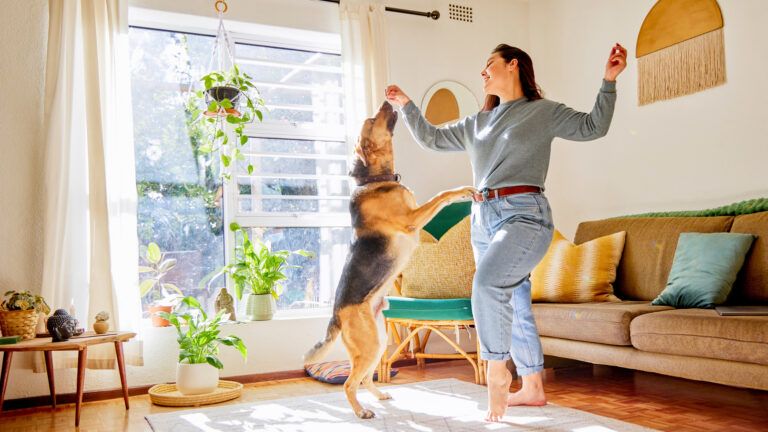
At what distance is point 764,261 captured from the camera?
2852mm

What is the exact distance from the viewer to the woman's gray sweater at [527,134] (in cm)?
228

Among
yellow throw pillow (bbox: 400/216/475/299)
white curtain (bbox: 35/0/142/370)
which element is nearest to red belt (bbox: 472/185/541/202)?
yellow throw pillow (bbox: 400/216/475/299)

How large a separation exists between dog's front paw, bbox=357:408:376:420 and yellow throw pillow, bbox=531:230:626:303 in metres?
1.34

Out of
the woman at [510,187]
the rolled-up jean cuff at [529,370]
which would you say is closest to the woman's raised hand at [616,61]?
the woman at [510,187]

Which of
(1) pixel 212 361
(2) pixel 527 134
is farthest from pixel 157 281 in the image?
(2) pixel 527 134

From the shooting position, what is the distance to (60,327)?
287cm

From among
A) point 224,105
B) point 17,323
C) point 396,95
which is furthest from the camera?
point 224,105

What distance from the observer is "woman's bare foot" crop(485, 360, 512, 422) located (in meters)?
2.23

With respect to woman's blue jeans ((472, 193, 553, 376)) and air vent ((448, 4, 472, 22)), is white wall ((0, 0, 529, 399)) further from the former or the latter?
woman's blue jeans ((472, 193, 553, 376))

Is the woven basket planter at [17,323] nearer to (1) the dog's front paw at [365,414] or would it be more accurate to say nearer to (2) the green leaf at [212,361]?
(2) the green leaf at [212,361]

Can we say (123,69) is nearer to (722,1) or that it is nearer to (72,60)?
(72,60)

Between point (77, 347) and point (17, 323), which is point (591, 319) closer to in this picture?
point (77, 347)

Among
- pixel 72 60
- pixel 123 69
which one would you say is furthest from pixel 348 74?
pixel 72 60

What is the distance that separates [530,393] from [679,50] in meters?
2.28
